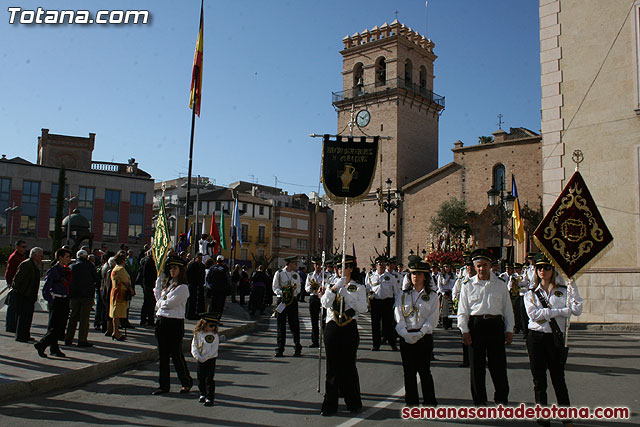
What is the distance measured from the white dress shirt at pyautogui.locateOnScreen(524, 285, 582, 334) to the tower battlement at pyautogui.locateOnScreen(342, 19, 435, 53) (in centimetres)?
5132

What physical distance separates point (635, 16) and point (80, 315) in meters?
16.2

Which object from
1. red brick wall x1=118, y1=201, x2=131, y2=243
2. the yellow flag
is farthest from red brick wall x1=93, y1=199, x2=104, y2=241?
the yellow flag

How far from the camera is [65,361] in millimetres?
9133

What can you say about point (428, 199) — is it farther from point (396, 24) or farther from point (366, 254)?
point (396, 24)

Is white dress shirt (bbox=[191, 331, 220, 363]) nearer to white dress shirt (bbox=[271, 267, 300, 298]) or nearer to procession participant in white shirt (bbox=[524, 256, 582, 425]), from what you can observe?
procession participant in white shirt (bbox=[524, 256, 582, 425])

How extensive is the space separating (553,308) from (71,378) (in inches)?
258

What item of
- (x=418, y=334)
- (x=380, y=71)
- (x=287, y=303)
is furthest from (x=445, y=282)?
(x=380, y=71)

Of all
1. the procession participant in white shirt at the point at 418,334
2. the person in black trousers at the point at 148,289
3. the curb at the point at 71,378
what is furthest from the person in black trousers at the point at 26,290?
the procession participant in white shirt at the point at 418,334

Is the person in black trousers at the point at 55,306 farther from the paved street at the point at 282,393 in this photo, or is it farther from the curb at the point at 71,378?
the paved street at the point at 282,393

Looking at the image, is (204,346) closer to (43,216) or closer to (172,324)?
(172,324)

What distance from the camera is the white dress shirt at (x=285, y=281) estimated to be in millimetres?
11430

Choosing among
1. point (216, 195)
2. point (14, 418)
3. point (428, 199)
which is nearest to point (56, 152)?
point (216, 195)

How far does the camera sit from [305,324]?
672 inches

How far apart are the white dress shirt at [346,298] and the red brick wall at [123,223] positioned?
184 ft
